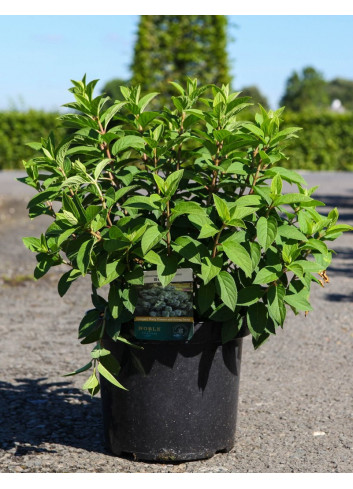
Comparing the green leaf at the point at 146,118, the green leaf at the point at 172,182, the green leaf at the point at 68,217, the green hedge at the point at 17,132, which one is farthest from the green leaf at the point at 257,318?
the green hedge at the point at 17,132

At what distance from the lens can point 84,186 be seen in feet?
9.60

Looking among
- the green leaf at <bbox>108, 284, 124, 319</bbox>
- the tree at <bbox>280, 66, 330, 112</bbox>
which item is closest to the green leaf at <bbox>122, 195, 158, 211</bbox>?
the green leaf at <bbox>108, 284, 124, 319</bbox>

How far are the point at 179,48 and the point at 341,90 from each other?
296ft

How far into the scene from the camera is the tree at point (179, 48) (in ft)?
58.4

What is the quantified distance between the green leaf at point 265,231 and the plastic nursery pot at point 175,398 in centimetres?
46

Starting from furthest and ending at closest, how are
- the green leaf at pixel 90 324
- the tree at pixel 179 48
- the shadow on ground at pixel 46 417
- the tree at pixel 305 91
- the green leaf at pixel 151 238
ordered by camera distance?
the tree at pixel 305 91, the tree at pixel 179 48, the shadow on ground at pixel 46 417, the green leaf at pixel 90 324, the green leaf at pixel 151 238

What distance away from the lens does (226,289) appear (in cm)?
268

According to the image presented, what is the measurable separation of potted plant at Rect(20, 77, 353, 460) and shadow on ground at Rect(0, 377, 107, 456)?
33cm

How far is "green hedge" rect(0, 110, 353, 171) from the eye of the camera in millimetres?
20672

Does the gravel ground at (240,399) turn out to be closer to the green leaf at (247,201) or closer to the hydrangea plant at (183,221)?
the hydrangea plant at (183,221)

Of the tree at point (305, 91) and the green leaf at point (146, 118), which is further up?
the tree at point (305, 91)

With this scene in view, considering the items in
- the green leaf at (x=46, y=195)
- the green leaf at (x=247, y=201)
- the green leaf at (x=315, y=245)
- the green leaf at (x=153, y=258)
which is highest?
the green leaf at (x=46, y=195)

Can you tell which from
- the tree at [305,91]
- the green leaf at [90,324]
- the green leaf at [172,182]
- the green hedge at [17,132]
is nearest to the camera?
the green leaf at [172,182]

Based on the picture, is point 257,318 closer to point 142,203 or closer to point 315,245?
point 315,245
